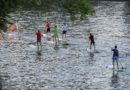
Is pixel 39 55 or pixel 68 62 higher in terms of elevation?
pixel 39 55

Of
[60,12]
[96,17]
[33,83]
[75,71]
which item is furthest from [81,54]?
[60,12]

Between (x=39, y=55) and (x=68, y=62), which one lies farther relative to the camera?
(x=39, y=55)

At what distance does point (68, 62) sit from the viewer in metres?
40.9

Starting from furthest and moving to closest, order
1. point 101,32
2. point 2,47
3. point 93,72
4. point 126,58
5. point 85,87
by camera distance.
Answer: point 101,32 < point 2,47 < point 126,58 < point 93,72 < point 85,87

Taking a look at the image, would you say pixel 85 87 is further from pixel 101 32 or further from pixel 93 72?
pixel 101 32

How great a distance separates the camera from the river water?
3422 cm

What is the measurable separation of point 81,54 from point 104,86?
1117 cm

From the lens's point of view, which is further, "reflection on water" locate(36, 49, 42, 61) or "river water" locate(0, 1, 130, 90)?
"reflection on water" locate(36, 49, 42, 61)

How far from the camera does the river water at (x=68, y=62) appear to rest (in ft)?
112

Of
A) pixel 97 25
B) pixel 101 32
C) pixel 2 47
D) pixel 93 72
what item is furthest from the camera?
pixel 97 25

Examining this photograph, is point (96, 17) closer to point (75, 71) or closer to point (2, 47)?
point (2, 47)

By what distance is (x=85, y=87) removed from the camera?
3338 cm

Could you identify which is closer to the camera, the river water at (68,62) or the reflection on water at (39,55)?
the river water at (68,62)

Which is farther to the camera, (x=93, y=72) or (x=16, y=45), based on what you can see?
(x=16, y=45)
